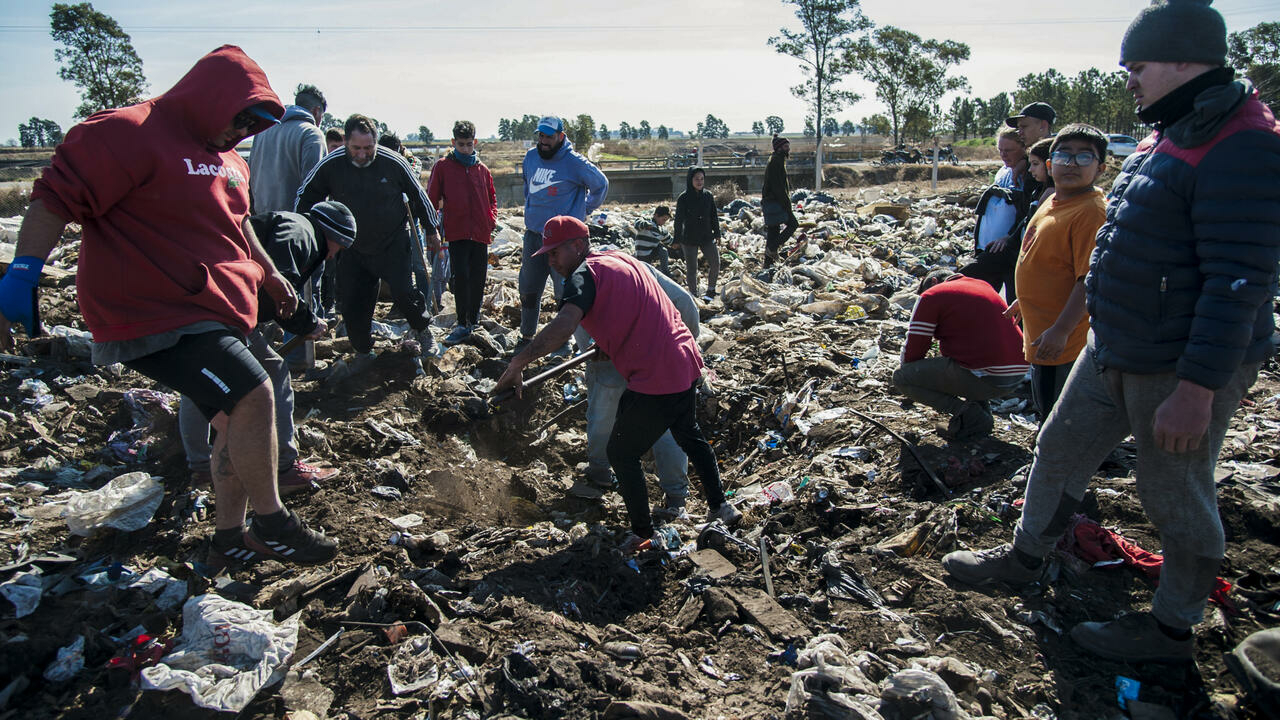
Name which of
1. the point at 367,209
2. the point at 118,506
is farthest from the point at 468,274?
the point at 118,506

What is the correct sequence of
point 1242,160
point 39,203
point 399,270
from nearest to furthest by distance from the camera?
point 1242,160, point 39,203, point 399,270

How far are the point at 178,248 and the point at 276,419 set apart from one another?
4.02 feet

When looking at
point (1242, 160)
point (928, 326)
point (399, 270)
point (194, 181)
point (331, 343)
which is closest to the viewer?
point (1242, 160)

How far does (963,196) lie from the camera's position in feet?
50.6

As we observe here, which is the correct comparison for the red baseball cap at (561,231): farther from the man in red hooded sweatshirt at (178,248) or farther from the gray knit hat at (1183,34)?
the gray knit hat at (1183,34)

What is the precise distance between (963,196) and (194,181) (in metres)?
15.7

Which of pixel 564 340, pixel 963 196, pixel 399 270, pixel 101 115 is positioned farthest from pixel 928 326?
pixel 963 196

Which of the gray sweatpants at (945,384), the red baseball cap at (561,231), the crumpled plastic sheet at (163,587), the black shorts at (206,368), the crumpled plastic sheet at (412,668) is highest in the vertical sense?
the red baseball cap at (561,231)

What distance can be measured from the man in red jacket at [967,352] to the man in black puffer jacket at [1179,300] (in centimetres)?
169

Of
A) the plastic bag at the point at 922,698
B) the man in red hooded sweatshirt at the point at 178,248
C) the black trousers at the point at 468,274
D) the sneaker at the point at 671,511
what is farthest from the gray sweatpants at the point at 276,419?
the black trousers at the point at 468,274

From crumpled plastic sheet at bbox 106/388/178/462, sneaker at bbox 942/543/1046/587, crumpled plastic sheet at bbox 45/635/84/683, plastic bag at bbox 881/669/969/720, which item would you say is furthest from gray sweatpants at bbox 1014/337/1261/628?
crumpled plastic sheet at bbox 106/388/178/462

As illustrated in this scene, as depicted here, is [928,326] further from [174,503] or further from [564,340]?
[174,503]

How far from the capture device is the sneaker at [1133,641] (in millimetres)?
2297

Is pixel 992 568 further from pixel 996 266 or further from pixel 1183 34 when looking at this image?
pixel 996 266
